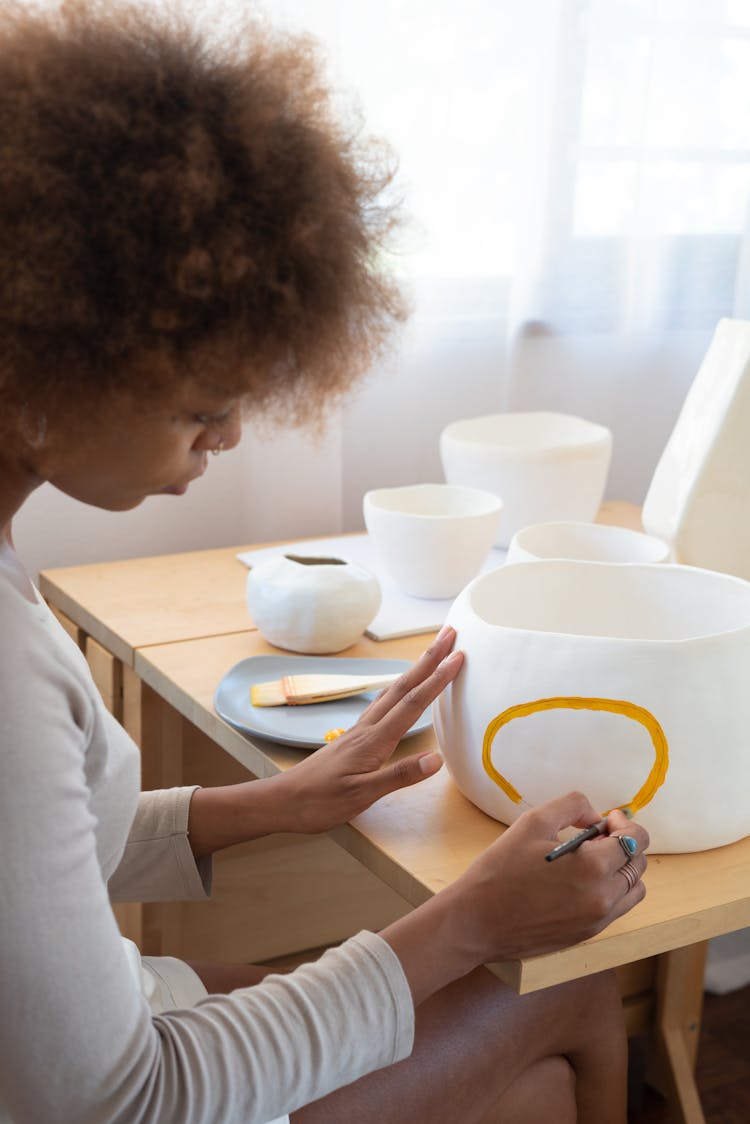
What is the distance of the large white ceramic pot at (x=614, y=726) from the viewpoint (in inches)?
30.5

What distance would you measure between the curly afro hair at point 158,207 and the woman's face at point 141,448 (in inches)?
0.7

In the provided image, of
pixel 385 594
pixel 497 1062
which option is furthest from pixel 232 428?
pixel 385 594

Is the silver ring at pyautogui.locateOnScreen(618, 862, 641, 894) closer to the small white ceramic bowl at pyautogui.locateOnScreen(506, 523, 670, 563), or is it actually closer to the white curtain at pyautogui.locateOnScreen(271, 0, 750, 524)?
the small white ceramic bowl at pyautogui.locateOnScreen(506, 523, 670, 563)

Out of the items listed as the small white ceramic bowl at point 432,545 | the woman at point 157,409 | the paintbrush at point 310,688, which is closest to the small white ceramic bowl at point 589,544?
the small white ceramic bowl at point 432,545

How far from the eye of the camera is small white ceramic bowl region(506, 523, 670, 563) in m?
1.14

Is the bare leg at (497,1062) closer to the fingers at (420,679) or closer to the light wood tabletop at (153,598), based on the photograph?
the fingers at (420,679)

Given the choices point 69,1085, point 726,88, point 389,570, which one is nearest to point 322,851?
point 389,570

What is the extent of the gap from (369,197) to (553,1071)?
2.12 feet

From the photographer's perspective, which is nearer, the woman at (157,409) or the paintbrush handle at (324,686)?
the woman at (157,409)

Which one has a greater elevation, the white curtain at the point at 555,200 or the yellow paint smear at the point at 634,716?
the white curtain at the point at 555,200

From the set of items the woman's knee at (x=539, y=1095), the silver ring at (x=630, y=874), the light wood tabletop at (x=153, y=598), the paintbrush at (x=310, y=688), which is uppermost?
the silver ring at (x=630, y=874)

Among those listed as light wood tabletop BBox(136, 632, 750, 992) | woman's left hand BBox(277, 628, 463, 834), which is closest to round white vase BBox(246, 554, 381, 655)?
light wood tabletop BBox(136, 632, 750, 992)

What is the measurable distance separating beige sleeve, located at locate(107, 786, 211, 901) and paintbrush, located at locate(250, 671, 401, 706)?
107 mm

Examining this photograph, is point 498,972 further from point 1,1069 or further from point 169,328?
point 169,328
